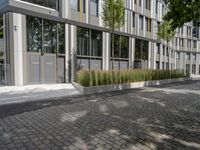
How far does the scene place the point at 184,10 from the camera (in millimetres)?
7957

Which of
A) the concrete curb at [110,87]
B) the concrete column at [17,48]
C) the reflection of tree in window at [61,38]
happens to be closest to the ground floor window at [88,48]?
the reflection of tree in window at [61,38]

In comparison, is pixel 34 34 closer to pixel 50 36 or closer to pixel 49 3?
pixel 50 36

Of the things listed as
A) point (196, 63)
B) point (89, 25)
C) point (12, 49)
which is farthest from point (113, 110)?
point (196, 63)

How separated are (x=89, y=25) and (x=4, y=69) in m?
9.40

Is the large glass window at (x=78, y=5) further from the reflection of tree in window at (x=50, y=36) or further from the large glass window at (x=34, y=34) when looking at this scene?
the large glass window at (x=34, y=34)

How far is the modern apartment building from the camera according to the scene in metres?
14.5

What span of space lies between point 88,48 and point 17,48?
784 cm

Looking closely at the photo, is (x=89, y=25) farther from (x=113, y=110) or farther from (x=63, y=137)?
(x=63, y=137)

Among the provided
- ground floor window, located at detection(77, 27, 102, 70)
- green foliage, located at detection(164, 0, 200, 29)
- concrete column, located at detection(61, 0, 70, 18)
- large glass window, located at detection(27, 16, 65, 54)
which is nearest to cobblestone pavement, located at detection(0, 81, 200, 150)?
green foliage, located at detection(164, 0, 200, 29)

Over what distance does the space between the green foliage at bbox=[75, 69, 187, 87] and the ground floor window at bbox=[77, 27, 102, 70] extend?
16.5ft

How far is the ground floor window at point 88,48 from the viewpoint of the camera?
768 inches

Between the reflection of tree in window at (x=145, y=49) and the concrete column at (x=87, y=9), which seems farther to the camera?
the reflection of tree in window at (x=145, y=49)

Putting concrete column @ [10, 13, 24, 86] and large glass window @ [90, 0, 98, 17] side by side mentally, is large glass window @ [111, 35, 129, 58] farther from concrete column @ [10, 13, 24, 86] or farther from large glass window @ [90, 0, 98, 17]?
concrete column @ [10, 13, 24, 86]

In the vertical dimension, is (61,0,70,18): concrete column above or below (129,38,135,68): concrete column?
above
